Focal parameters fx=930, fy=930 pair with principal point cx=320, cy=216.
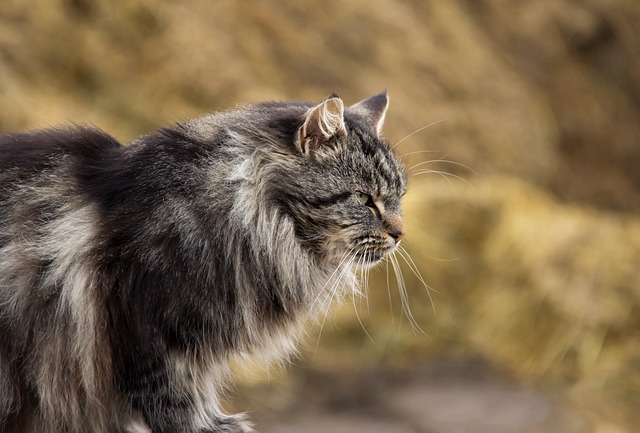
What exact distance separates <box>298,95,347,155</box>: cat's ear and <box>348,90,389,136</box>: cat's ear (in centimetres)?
29

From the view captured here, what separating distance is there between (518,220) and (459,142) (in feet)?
4.66

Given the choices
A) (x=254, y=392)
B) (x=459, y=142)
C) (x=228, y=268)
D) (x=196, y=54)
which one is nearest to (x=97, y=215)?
(x=228, y=268)

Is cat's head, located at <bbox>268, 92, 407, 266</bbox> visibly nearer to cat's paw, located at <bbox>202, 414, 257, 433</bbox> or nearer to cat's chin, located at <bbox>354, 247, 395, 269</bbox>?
cat's chin, located at <bbox>354, 247, 395, 269</bbox>

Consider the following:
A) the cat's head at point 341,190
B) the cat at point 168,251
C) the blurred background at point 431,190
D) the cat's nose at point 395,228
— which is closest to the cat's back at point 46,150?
Result: the cat at point 168,251

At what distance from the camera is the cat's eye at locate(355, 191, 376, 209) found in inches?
113

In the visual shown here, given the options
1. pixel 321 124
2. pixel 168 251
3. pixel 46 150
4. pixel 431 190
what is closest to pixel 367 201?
pixel 321 124

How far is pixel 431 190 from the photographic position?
7.19m

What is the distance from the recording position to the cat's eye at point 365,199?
2.87m

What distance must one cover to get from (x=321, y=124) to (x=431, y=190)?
4493 mm

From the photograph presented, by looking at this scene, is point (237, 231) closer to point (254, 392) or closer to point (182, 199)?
point (182, 199)

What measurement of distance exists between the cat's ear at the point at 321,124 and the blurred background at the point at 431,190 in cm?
272

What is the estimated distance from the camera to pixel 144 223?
103 inches

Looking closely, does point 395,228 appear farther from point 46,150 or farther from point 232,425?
point 46,150

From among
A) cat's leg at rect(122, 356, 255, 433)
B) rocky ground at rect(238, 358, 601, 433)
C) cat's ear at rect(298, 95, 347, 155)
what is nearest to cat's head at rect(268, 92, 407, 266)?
cat's ear at rect(298, 95, 347, 155)
